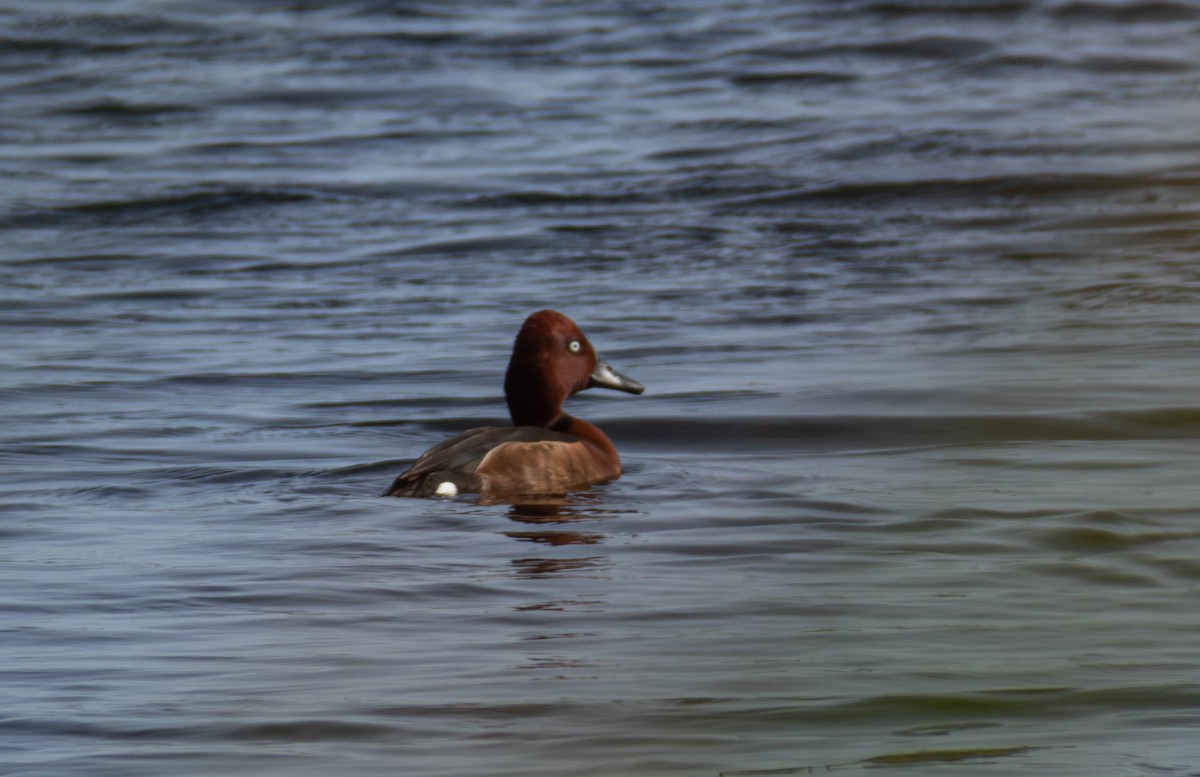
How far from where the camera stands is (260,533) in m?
7.06

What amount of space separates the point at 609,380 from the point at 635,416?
2.77 feet

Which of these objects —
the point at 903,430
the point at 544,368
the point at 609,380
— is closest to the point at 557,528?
the point at 544,368

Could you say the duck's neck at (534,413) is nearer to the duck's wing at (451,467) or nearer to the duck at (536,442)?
the duck at (536,442)

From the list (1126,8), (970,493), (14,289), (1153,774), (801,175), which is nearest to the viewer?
(1153,774)

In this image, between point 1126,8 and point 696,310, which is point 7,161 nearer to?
point 696,310

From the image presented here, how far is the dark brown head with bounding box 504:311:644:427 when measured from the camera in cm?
871

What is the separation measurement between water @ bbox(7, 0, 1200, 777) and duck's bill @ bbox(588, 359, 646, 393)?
31 centimetres

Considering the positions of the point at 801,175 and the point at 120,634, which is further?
the point at 801,175

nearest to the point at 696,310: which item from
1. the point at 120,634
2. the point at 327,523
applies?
the point at 327,523

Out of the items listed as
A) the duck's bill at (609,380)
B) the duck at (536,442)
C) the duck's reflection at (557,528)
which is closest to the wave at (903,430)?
the duck's bill at (609,380)

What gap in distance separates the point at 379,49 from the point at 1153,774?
25440 millimetres

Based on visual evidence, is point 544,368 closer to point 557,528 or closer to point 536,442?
point 536,442

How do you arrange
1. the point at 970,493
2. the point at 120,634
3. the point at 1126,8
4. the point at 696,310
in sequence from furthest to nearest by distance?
the point at 1126,8 → the point at 696,310 → the point at 970,493 → the point at 120,634

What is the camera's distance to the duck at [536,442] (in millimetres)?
7793
